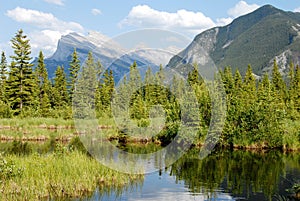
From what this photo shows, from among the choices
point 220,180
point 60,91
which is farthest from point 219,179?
point 60,91

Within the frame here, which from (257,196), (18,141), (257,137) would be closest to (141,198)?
(257,196)

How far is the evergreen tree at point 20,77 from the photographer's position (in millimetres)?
48000

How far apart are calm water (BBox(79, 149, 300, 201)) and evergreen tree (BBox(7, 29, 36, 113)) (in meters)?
28.8

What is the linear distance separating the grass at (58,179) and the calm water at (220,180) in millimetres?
636

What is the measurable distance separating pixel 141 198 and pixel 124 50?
A: 797 cm

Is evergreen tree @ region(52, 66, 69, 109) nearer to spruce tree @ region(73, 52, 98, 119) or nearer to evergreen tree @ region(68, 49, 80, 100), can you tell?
evergreen tree @ region(68, 49, 80, 100)

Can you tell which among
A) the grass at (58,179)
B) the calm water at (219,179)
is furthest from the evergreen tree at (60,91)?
the grass at (58,179)

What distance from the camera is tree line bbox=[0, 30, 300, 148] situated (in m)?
29.6

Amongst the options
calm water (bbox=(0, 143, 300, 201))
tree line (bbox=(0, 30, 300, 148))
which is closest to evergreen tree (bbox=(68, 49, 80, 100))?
tree line (bbox=(0, 30, 300, 148))

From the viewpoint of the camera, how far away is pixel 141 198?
14.3 meters

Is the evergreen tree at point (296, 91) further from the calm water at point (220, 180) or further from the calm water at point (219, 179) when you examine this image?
the calm water at point (220, 180)

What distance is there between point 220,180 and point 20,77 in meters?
36.3

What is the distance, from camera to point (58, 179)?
1401 cm

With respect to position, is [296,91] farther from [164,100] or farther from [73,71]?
[73,71]
